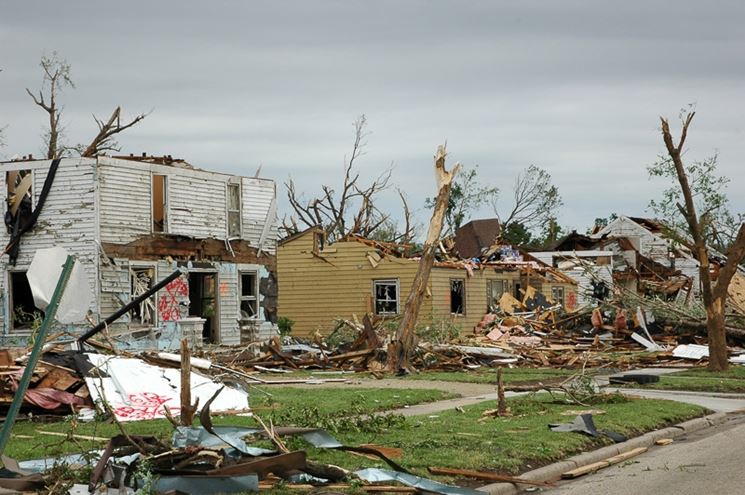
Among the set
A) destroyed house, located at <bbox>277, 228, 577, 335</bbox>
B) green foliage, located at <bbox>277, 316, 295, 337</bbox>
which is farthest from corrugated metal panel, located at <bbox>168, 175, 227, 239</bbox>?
destroyed house, located at <bbox>277, 228, 577, 335</bbox>

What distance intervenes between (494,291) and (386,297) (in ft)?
17.3

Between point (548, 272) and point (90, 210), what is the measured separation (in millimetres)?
22574

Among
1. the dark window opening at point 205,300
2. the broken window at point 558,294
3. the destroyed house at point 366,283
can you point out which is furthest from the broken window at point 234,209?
Result: the broken window at point 558,294

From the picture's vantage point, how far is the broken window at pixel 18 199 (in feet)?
98.3

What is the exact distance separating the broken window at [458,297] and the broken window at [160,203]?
13259mm

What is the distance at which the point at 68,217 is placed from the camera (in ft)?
97.6

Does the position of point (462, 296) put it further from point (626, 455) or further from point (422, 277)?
point (626, 455)

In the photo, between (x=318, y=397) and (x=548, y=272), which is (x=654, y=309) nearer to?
(x=548, y=272)

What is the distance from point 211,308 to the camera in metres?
33.9

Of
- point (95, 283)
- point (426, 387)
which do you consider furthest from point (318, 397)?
point (95, 283)

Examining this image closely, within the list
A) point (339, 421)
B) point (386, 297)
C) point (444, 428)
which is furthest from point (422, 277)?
point (386, 297)

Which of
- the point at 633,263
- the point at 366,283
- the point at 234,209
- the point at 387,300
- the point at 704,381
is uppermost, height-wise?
the point at 234,209

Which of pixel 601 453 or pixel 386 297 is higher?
pixel 386 297

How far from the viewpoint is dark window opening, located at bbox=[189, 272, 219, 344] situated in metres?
33.5
